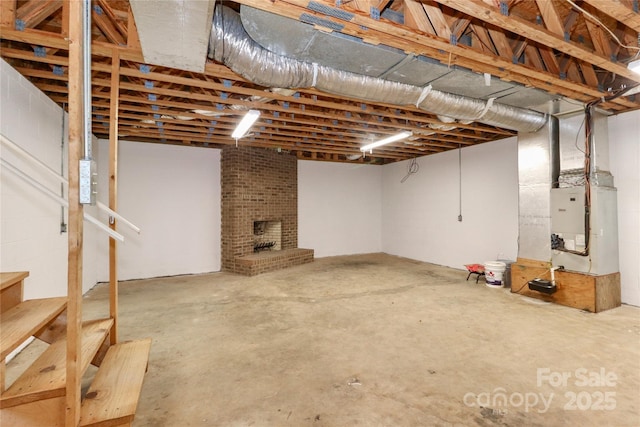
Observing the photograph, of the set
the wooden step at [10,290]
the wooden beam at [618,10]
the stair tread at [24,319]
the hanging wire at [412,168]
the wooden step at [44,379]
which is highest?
the wooden beam at [618,10]

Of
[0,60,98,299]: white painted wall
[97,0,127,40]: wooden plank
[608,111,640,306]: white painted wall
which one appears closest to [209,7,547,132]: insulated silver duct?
[97,0,127,40]: wooden plank

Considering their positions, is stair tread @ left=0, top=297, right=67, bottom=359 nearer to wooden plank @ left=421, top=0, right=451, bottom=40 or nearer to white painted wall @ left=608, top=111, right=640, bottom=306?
wooden plank @ left=421, top=0, right=451, bottom=40

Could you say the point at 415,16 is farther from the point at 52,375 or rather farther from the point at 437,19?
the point at 52,375

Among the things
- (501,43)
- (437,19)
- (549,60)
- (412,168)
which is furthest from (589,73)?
(412,168)

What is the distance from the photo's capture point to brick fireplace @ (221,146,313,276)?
237 inches

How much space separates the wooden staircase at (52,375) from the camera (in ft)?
4.24

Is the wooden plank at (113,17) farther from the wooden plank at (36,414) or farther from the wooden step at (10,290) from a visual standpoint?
the wooden plank at (36,414)

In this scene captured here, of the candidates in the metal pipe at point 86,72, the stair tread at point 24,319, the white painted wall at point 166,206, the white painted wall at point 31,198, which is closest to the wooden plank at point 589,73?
the metal pipe at point 86,72

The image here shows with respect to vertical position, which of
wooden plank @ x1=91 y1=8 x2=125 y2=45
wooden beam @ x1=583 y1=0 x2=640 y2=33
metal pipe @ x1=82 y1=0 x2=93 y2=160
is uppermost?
wooden plank @ x1=91 y1=8 x2=125 y2=45

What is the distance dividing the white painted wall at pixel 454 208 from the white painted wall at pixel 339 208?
0.39 metres

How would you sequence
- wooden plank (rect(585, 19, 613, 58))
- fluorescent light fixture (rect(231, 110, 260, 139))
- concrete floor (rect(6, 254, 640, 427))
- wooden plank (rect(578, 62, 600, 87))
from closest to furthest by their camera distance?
concrete floor (rect(6, 254, 640, 427)), wooden plank (rect(585, 19, 613, 58)), wooden plank (rect(578, 62, 600, 87)), fluorescent light fixture (rect(231, 110, 260, 139))

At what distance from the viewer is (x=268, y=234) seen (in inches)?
279

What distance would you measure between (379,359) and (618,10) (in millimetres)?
3151

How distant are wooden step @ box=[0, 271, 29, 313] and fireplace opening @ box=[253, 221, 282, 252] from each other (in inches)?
199
